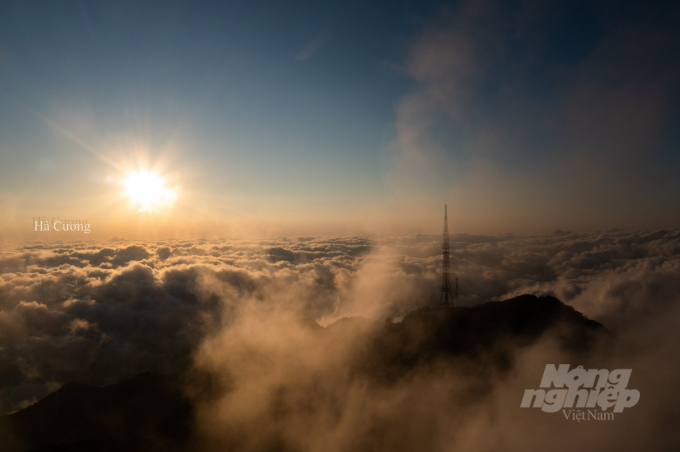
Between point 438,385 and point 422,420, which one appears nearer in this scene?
point 422,420

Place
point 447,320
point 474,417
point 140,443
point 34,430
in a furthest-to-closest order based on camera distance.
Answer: point 34,430
point 447,320
point 140,443
point 474,417

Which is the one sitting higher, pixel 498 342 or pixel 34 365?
pixel 498 342

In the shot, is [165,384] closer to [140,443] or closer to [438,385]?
[140,443]

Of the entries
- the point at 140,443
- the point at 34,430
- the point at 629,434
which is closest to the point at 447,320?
the point at 629,434

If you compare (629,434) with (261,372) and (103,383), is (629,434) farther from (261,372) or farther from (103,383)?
(103,383)

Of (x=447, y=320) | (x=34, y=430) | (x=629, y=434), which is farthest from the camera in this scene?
(x=34, y=430)

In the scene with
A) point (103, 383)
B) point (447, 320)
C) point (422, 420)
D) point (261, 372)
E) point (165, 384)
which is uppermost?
point (447, 320)
